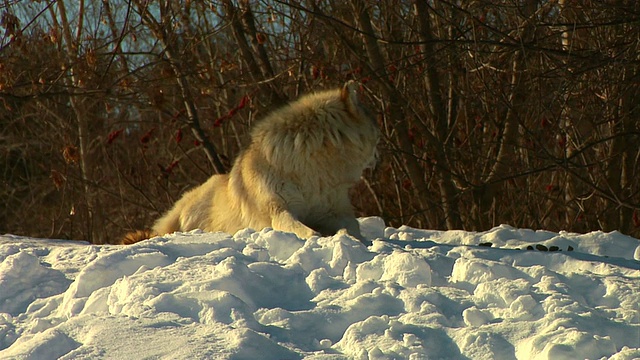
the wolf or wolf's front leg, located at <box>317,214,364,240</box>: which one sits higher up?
the wolf

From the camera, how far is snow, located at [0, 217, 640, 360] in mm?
3395

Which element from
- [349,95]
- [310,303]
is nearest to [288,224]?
[349,95]

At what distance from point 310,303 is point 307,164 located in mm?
2426

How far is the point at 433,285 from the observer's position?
4246 mm

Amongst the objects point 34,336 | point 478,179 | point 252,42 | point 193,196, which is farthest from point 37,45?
point 34,336

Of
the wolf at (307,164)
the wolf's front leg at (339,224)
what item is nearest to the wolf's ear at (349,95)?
the wolf at (307,164)

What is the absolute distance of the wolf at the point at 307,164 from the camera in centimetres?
628

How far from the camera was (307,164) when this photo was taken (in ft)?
20.6

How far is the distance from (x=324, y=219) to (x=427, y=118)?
3.77m

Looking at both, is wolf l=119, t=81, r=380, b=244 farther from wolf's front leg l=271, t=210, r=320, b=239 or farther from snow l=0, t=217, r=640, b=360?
snow l=0, t=217, r=640, b=360

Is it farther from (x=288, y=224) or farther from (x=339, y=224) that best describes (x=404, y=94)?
(x=288, y=224)

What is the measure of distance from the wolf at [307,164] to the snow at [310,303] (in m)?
1.23

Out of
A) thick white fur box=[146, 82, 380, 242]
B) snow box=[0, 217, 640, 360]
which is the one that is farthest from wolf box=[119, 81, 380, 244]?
snow box=[0, 217, 640, 360]

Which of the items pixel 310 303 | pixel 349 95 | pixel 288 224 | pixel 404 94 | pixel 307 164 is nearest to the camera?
pixel 310 303
